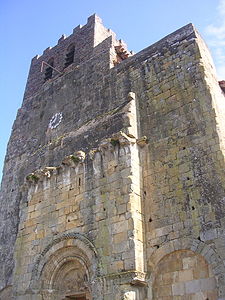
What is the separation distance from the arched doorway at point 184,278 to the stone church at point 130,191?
0.02 m

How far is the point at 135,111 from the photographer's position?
9.61m

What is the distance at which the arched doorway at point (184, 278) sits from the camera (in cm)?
664

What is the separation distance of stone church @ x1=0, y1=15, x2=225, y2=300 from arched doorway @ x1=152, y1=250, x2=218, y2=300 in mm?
19

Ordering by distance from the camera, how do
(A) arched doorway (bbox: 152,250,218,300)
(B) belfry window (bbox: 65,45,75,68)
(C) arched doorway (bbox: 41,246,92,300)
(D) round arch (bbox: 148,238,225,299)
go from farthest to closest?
(B) belfry window (bbox: 65,45,75,68) < (C) arched doorway (bbox: 41,246,92,300) < (A) arched doorway (bbox: 152,250,218,300) < (D) round arch (bbox: 148,238,225,299)

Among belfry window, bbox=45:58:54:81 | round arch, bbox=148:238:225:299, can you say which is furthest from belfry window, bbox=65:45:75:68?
round arch, bbox=148:238:225:299

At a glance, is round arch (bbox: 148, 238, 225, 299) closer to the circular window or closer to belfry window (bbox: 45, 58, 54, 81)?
the circular window

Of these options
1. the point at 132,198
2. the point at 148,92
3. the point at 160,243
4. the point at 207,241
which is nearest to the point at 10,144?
the point at 148,92

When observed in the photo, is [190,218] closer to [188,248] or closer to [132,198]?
[188,248]

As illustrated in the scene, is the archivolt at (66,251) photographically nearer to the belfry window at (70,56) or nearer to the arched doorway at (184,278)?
the arched doorway at (184,278)

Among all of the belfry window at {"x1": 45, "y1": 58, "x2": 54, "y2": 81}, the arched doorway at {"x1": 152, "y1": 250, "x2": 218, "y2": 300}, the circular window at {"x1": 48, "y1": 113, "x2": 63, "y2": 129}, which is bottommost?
the arched doorway at {"x1": 152, "y1": 250, "x2": 218, "y2": 300}

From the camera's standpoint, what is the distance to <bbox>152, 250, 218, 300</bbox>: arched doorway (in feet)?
21.8

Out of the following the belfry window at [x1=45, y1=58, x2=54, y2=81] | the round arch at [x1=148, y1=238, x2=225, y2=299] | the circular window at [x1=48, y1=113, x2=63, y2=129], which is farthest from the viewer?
the belfry window at [x1=45, y1=58, x2=54, y2=81]

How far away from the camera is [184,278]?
696 centimetres

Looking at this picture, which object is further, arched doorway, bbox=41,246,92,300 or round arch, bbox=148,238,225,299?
arched doorway, bbox=41,246,92,300
